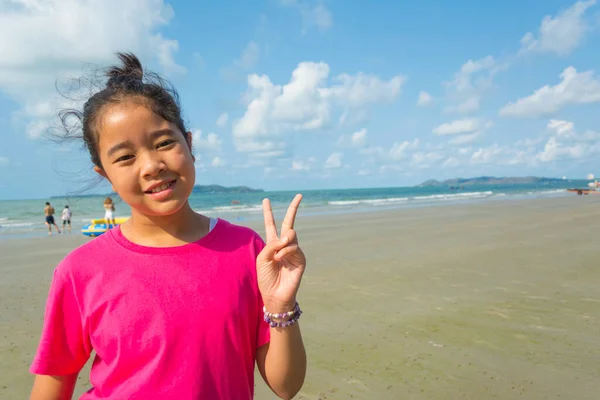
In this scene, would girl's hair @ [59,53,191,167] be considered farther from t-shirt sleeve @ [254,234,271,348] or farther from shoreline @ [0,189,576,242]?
shoreline @ [0,189,576,242]

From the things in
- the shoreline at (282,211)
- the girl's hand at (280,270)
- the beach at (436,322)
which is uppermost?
the girl's hand at (280,270)

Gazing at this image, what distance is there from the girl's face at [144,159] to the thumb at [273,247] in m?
0.31

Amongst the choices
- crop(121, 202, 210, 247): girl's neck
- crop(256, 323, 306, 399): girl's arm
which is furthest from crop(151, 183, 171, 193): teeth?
crop(256, 323, 306, 399): girl's arm

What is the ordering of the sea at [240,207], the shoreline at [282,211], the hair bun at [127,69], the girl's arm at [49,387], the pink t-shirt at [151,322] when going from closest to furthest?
1. the pink t-shirt at [151,322]
2. the girl's arm at [49,387]
3. the hair bun at [127,69]
4. the shoreline at [282,211]
5. the sea at [240,207]

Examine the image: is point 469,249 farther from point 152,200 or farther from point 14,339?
point 152,200

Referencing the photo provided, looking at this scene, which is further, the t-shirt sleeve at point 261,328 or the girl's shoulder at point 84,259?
the t-shirt sleeve at point 261,328

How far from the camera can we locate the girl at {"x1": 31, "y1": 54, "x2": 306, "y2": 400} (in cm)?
133

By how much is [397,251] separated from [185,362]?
9.04 m

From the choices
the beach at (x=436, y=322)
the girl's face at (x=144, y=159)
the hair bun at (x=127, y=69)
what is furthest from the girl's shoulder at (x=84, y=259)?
the beach at (x=436, y=322)

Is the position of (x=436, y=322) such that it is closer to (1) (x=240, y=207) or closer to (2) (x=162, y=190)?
(2) (x=162, y=190)

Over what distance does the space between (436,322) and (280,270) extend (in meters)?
4.23

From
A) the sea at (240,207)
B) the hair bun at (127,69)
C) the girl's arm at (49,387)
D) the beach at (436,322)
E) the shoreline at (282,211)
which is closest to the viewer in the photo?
the girl's arm at (49,387)

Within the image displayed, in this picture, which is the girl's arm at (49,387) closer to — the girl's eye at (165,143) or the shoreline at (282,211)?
the girl's eye at (165,143)

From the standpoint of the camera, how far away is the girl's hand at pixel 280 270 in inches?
55.7
